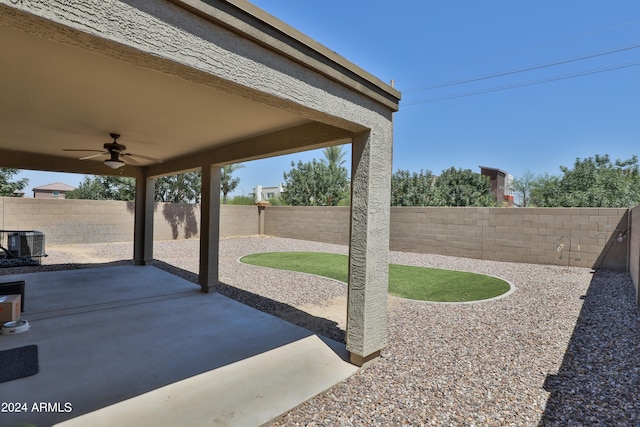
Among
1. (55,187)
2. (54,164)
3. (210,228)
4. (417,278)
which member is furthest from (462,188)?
(55,187)

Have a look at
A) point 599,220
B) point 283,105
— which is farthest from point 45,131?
point 599,220

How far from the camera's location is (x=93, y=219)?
1449 centimetres

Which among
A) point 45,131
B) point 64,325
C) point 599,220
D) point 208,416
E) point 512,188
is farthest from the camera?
point 512,188

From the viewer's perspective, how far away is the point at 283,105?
9.19 feet

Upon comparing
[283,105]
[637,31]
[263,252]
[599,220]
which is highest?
[637,31]

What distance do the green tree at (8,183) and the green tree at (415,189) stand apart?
79.2ft

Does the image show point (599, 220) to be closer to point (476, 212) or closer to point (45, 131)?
point (476, 212)

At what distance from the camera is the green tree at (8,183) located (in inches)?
753

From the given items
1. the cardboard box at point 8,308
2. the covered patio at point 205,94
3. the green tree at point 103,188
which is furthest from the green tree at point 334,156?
the cardboard box at point 8,308

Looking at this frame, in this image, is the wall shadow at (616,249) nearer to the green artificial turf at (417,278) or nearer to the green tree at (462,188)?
the green artificial turf at (417,278)

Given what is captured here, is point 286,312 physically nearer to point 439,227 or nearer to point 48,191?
point 439,227

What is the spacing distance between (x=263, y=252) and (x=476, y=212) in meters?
8.97

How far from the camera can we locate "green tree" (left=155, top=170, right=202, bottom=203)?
22531mm

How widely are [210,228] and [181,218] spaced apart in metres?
12.4
